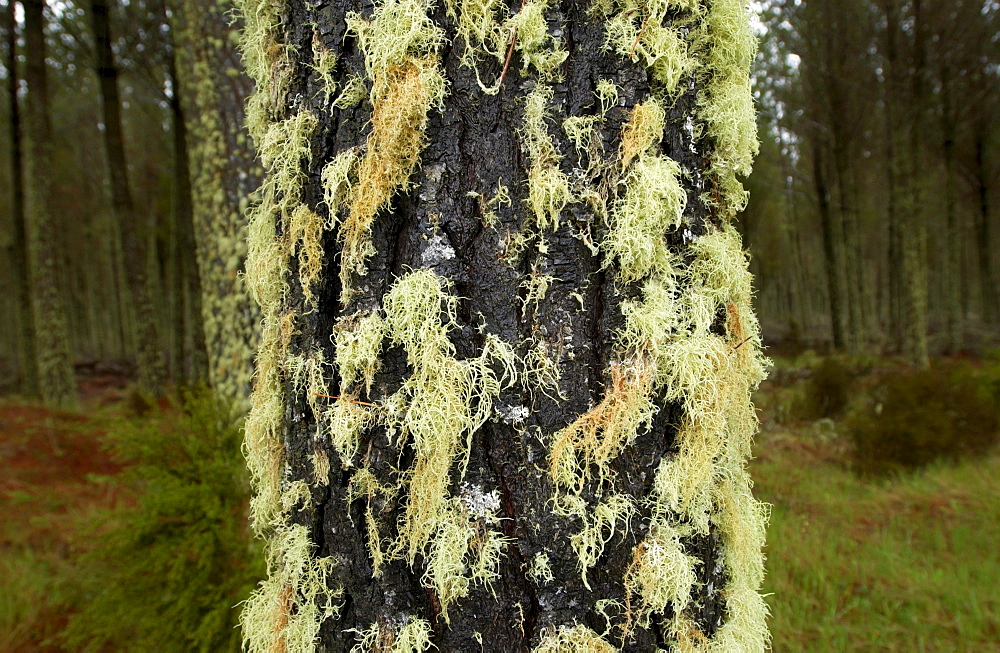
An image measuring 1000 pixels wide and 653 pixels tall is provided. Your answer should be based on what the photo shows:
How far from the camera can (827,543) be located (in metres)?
3.62

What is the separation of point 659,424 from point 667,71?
0.64 metres

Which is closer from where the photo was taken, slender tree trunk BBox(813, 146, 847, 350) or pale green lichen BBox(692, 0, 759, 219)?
pale green lichen BBox(692, 0, 759, 219)

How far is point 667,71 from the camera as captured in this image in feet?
3.39

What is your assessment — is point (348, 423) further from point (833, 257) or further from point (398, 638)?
point (833, 257)

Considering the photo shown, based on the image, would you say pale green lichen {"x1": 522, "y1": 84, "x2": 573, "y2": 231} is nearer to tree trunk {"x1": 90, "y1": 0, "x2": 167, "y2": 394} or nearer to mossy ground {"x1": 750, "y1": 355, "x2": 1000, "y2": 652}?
mossy ground {"x1": 750, "y1": 355, "x2": 1000, "y2": 652}

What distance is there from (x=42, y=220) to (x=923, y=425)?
11.3m

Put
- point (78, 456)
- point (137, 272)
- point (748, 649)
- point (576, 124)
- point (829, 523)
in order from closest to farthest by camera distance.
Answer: point (576, 124)
point (748, 649)
point (829, 523)
point (78, 456)
point (137, 272)

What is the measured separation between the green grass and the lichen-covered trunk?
2.13 m

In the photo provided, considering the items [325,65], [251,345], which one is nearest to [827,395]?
[251,345]

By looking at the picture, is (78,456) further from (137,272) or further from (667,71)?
(667,71)

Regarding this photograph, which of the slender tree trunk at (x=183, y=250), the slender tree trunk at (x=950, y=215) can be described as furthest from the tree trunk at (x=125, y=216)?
the slender tree trunk at (x=950, y=215)

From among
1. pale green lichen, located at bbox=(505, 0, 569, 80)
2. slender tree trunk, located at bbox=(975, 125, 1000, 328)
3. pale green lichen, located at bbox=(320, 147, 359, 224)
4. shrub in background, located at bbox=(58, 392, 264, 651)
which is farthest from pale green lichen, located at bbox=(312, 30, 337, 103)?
slender tree trunk, located at bbox=(975, 125, 1000, 328)

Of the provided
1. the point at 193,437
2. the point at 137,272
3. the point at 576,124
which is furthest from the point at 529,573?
the point at 137,272

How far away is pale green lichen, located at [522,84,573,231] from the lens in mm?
998
